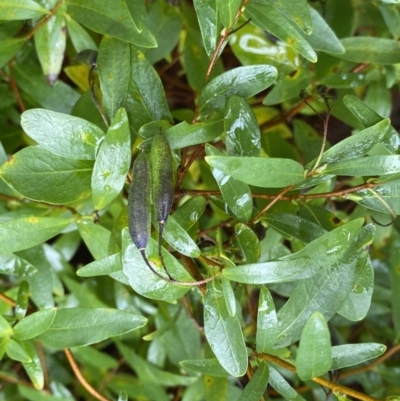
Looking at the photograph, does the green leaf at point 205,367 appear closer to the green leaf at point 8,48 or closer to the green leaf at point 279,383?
the green leaf at point 279,383

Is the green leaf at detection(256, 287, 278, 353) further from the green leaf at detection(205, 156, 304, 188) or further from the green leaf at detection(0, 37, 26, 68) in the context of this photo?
the green leaf at detection(0, 37, 26, 68)

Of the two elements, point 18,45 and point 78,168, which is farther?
point 18,45

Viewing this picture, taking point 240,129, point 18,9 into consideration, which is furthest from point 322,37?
point 18,9

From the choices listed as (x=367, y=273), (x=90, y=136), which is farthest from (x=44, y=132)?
(x=367, y=273)

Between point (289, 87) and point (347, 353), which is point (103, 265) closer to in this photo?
point (347, 353)

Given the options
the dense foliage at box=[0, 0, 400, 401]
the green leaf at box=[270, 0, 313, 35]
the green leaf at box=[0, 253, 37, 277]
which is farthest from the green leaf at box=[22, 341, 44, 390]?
the green leaf at box=[270, 0, 313, 35]

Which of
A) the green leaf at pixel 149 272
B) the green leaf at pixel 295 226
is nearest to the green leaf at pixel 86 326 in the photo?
the green leaf at pixel 149 272

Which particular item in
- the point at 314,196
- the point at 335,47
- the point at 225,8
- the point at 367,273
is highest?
the point at 225,8

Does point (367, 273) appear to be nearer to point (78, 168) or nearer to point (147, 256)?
point (147, 256)
